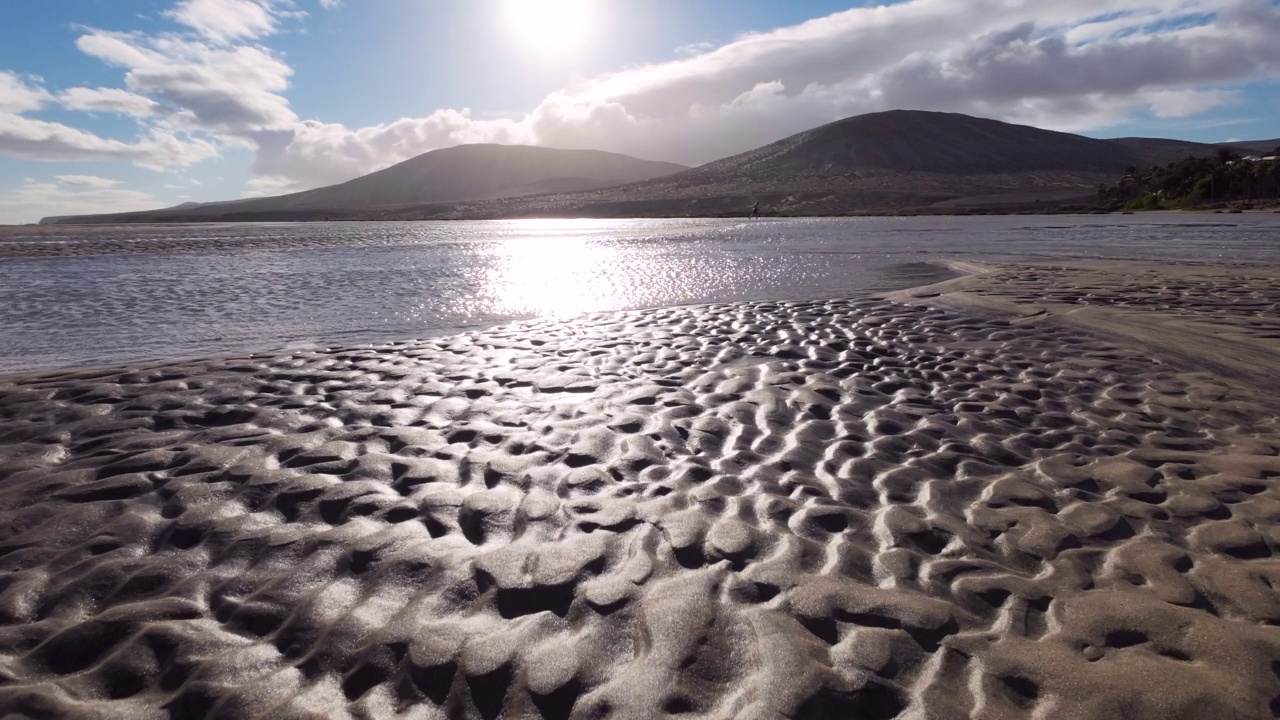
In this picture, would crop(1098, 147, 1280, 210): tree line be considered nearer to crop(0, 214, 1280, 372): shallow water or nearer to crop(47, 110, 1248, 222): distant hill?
crop(47, 110, 1248, 222): distant hill

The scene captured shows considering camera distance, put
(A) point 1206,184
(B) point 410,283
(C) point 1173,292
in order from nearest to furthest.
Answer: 1. (C) point 1173,292
2. (B) point 410,283
3. (A) point 1206,184

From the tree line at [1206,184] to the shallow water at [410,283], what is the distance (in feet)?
167

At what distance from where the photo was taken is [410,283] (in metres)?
18.8

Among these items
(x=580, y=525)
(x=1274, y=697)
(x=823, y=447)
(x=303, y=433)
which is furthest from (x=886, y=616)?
(x=303, y=433)

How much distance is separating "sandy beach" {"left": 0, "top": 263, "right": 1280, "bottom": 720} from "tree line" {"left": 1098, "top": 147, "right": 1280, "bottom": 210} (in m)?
77.9

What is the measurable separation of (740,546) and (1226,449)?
4.40m

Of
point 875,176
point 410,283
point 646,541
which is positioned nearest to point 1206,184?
point 875,176

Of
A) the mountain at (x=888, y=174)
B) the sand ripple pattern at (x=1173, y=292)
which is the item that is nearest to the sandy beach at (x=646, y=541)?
the sand ripple pattern at (x=1173, y=292)

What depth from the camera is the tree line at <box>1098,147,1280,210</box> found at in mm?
69062

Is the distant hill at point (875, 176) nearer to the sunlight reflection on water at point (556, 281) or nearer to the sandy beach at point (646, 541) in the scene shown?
the sunlight reflection on water at point (556, 281)

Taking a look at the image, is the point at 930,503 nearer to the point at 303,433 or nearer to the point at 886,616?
the point at 886,616

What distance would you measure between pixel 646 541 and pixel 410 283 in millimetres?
15989

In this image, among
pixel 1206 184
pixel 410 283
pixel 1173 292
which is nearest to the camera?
pixel 1173 292

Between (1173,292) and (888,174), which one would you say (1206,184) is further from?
(1173,292)
